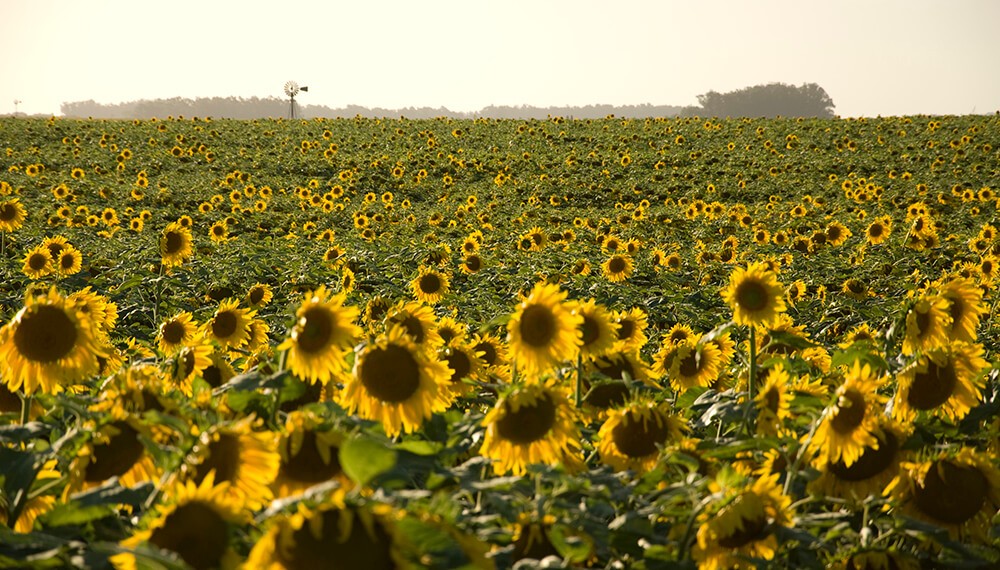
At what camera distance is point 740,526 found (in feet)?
6.06

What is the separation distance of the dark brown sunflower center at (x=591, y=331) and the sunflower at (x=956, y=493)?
4.34 feet

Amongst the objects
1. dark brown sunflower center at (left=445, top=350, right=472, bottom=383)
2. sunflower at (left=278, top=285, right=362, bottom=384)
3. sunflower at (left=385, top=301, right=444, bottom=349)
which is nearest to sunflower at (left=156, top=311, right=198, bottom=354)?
sunflower at (left=385, top=301, right=444, bottom=349)

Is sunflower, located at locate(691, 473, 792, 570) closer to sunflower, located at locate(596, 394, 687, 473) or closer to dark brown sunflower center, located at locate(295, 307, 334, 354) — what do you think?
sunflower, located at locate(596, 394, 687, 473)

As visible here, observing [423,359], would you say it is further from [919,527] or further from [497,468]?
[919,527]

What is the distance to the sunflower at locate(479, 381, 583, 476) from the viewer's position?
7.84 feet

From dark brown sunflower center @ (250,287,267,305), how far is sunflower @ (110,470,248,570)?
669cm

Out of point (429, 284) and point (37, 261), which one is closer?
point (429, 284)

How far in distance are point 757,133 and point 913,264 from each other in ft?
78.1

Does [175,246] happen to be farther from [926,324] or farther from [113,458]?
[926,324]

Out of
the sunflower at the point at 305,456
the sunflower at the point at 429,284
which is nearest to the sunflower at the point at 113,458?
the sunflower at the point at 305,456

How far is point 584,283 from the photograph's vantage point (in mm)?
10102

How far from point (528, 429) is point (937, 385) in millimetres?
1691

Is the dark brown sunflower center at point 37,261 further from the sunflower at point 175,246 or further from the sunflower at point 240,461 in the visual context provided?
the sunflower at point 240,461

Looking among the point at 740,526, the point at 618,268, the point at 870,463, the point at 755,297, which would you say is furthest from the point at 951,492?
the point at 618,268
